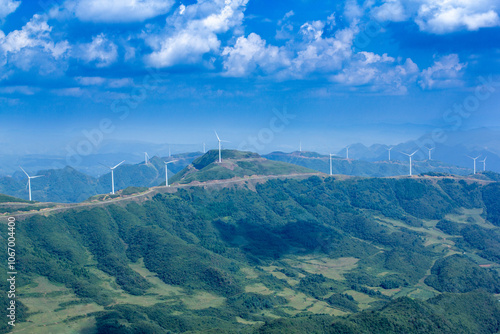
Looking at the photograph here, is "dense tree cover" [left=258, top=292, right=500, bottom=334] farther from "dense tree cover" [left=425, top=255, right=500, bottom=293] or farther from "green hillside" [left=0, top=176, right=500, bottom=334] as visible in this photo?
"dense tree cover" [left=425, top=255, right=500, bottom=293]

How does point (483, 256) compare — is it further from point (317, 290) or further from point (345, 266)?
point (317, 290)

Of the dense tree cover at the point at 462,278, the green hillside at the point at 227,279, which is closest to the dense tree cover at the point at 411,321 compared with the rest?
the green hillside at the point at 227,279

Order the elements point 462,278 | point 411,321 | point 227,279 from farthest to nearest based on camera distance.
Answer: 1. point 462,278
2. point 227,279
3. point 411,321

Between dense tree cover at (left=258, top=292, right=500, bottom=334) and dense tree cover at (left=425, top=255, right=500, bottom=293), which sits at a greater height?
dense tree cover at (left=258, top=292, right=500, bottom=334)

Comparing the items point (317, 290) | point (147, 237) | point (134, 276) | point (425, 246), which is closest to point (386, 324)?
point (317, 290)

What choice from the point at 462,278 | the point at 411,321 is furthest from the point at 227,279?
the point at 462,278

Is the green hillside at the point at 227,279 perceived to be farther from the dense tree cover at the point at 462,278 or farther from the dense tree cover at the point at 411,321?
the dense tree cover at the point at 462,278

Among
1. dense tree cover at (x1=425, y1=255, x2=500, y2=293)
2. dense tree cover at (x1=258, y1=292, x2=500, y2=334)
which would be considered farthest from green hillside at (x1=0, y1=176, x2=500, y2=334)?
dense tree cover at (x1=425, y1=255, x2=500, y2=293)

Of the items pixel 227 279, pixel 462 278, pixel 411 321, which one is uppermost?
pixel 411 321

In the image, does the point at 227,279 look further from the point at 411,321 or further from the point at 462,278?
the point at 462,278
